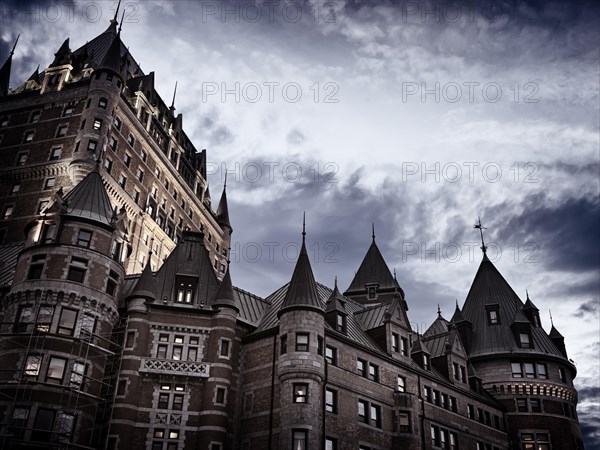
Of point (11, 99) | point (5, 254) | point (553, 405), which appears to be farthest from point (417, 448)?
point (11, 99)

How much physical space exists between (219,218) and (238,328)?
49194 millimetres

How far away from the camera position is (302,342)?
147ft

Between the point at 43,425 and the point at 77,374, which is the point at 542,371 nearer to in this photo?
the point at 77,374

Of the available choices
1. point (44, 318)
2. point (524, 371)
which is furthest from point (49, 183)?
point (524, 371)

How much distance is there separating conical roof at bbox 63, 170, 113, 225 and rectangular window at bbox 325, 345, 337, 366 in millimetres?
19303

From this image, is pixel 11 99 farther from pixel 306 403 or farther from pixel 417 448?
pixel 417 448

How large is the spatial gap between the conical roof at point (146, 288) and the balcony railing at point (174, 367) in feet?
16.0

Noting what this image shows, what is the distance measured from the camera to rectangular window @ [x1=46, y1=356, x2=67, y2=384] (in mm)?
41094

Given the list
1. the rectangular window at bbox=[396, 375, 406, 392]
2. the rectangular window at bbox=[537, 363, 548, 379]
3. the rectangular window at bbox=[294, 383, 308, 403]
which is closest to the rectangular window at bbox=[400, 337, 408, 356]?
the rectangular window at bbox=[396, 375, 406, 392]

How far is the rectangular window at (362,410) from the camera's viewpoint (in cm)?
4694

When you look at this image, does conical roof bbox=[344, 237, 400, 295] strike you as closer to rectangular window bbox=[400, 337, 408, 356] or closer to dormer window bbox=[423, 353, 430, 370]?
dormer window bbox=[423, 353, 430, 370]

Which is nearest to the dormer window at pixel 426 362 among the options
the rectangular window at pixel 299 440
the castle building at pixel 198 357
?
the castle building at pixel 198 357

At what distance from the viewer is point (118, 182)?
68.3 m

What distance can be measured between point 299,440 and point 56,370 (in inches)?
654
